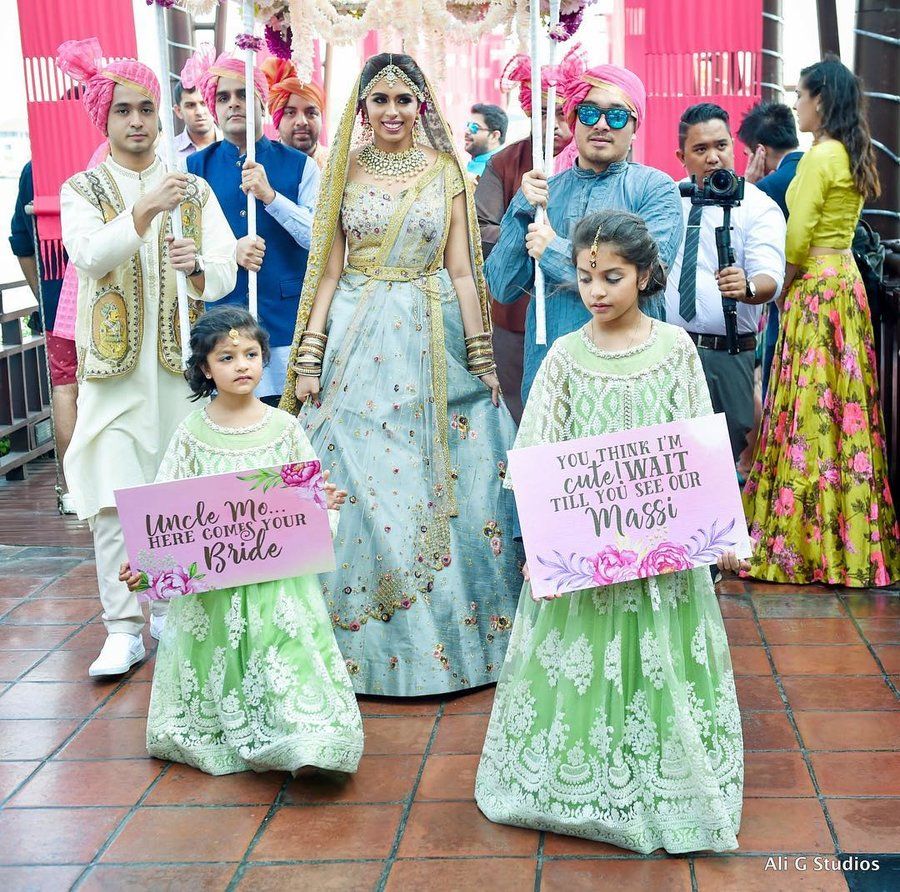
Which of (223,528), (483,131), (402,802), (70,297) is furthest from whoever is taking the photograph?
(483,131)

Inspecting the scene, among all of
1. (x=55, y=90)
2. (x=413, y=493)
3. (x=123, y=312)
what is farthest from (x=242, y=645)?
(x=55, y=90)

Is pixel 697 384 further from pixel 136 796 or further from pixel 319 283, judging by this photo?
pixel 136 796

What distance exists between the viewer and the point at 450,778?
3.50m

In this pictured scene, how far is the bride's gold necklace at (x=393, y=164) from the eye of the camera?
4242 millimetres

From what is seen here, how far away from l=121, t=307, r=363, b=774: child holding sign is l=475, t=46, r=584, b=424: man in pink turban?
1578mm

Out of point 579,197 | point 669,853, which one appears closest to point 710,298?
point 579,197

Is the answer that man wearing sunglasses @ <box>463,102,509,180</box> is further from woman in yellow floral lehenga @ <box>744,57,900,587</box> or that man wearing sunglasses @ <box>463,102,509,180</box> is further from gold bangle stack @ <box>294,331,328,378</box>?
gold bangle stack @ <box>294,331,328,378</box>

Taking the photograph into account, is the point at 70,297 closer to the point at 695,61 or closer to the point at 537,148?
the point at 537,148

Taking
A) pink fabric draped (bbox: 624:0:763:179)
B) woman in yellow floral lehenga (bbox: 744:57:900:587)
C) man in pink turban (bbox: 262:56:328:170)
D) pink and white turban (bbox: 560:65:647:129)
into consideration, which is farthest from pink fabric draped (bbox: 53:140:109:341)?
woman in yellow floral lehenga (bbox: 744:57:900:587)

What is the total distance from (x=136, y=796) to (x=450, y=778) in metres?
0.81

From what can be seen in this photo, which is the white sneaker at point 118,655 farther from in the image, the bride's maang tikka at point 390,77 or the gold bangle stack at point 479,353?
the bride's maang tikka at point 390,77

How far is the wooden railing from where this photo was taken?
317 inches

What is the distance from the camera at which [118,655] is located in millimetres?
4344

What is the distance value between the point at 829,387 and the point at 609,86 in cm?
178
